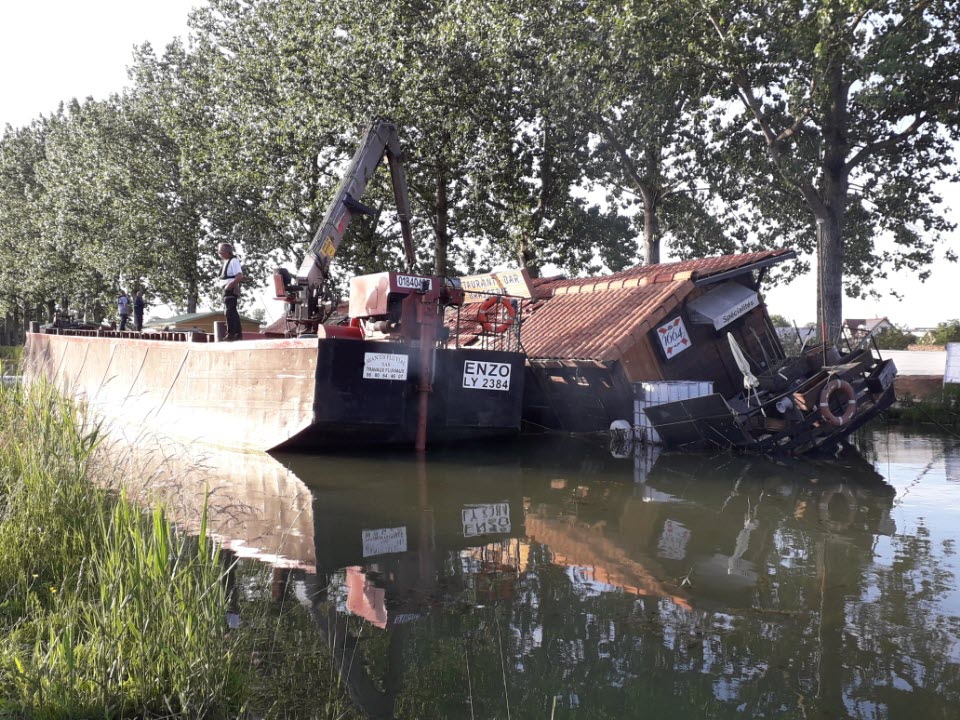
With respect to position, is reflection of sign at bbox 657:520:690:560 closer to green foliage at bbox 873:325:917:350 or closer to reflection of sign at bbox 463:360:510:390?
reflection of sign at bbox 463:360:510:390

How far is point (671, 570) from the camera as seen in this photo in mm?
→ 6320

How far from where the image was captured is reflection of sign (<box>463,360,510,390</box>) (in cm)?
1302

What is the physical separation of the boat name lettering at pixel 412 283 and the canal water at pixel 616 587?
288 cm

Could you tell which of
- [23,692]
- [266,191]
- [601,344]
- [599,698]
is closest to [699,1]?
[601,344]

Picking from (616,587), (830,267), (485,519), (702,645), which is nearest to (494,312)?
(485,519)

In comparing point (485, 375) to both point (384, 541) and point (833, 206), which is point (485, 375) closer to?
point (384, 541)

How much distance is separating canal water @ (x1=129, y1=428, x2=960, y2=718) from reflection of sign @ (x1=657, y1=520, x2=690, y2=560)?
0.04 metres

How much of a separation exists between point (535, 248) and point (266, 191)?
29.4ft

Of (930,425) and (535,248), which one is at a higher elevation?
(535,248)

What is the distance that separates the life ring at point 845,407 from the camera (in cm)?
1218

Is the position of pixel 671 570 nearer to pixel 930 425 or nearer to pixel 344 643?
pixel 344 643

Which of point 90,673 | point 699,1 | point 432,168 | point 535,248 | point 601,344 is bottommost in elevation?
point 90,673

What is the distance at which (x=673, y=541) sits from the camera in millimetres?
7301

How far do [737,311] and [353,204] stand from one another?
7.36m
